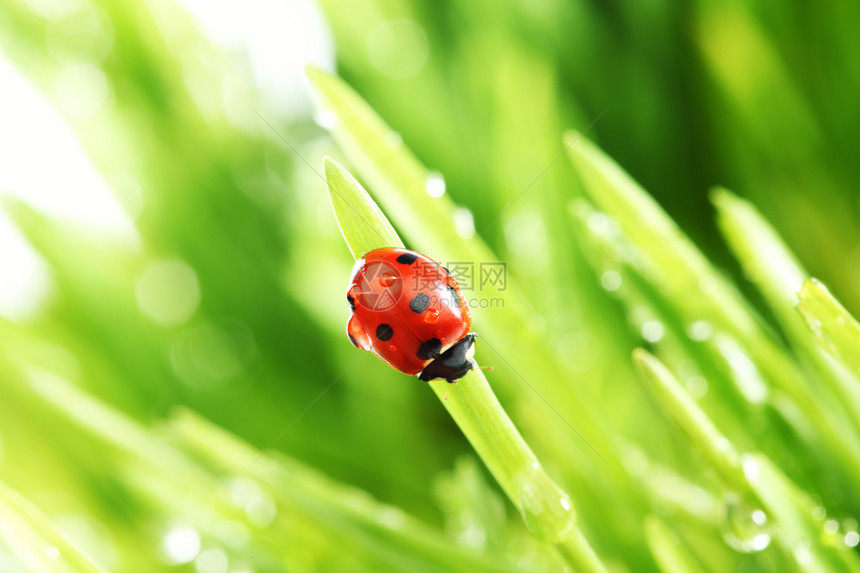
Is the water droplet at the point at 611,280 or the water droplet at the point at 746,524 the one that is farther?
the water droplet at the point at 611,280

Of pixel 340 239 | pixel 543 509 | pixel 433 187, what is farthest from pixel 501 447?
pixel 340 239

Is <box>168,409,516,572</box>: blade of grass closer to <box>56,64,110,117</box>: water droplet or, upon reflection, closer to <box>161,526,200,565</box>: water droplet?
<box>161,526,200,565</box>: water droplet

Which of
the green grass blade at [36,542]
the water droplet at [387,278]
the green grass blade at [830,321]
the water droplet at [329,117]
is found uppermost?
the water droplet at [329,117]

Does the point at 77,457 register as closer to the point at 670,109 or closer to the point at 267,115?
the point at 267,115

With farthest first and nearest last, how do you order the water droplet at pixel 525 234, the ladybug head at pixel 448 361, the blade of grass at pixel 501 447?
1. the water droplet at pixel 525 234
2. the ladybug head at pixel 448 361
3. the blade of grass at pixel 501 447

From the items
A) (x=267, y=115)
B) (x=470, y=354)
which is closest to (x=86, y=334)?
(x=267, y=115)

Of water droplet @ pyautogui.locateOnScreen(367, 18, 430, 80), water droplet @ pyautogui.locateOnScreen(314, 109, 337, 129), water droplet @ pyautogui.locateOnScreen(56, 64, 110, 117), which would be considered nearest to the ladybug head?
water droplet @ pyautogui.locateOnScreen(314, 109, 337, 129)

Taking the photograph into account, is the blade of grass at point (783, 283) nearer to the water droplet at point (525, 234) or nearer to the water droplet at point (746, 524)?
the water droplet at point (746, 524)

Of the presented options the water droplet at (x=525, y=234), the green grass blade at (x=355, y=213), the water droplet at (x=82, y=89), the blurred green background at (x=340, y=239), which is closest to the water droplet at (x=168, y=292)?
the blurred green background at (x=340, y=239)
